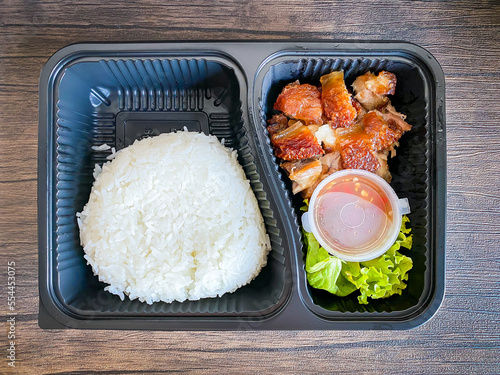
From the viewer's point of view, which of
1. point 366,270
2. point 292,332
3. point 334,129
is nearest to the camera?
point 366,270

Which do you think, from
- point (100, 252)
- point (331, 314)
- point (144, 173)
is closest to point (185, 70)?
point (144, 173)

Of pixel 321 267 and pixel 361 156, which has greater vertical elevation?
pixel 361 156

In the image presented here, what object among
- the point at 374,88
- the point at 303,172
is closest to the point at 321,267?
the point at 303,172

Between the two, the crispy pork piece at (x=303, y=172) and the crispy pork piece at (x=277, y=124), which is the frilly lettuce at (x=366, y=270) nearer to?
the crispy pork piece at (x=303, y=172)

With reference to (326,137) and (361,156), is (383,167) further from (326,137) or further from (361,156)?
(326,137)

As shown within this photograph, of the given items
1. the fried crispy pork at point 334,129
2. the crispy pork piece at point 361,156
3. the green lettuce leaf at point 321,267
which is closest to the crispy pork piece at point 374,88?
the fried crispy pork at point 334,129

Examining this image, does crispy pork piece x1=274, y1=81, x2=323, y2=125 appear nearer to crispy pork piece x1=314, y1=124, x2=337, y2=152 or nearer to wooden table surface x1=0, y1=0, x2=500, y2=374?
crispy pork piece x1=314, y1=124, x2=337, y2=152
